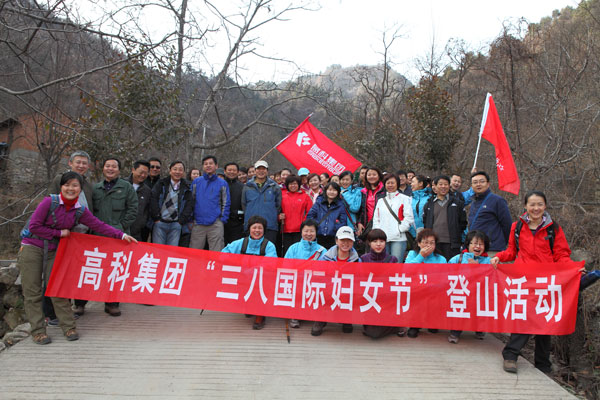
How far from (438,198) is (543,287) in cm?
178

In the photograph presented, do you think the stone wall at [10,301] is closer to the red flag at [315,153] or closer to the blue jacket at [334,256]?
the red flag at [315,153]

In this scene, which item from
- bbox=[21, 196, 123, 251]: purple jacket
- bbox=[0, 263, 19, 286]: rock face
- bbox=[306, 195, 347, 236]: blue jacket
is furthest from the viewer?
bbox=[0, 263, 19, 286]: rock face

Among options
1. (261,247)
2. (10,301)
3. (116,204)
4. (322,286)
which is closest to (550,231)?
(322,286)

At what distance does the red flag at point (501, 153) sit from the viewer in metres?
5.71

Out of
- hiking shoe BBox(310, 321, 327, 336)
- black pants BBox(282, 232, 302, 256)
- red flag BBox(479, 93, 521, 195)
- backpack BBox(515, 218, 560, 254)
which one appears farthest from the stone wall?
red flag BBox(479, 93, 521, 195)

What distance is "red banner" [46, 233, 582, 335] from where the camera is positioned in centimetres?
415

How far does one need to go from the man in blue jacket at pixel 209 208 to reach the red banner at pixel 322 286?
4.21 ft

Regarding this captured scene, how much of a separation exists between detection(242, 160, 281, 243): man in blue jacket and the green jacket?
1.68m

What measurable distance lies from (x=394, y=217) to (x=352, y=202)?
Result: 0.91 meters

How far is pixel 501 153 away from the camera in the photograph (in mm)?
5945

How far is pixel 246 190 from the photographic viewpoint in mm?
6203

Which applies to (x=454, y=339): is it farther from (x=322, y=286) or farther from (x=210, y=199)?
(x=210, y=199)

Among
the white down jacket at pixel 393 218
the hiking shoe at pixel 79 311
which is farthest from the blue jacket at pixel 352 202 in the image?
the hiking shoe at pixel 79 311

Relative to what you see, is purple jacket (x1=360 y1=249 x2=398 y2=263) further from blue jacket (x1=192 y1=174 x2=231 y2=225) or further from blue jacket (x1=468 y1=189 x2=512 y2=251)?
blue jacket (x1=192 y1=174 x2=231 y2=225)
